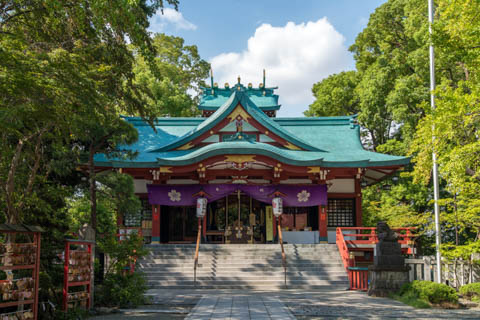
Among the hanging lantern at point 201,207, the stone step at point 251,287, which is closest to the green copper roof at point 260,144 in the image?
the hanging lantern at point 201,207

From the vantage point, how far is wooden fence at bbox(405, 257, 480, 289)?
12.9m

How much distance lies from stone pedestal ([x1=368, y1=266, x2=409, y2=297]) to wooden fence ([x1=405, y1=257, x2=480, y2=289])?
93cm

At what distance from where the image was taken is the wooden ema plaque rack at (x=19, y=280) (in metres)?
6.98

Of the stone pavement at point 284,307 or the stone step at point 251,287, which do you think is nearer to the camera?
the stone pavement at point 284,307

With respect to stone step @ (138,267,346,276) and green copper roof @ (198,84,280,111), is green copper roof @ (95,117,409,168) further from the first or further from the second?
stone step @ (138,267,346,276)

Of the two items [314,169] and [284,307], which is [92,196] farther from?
[314,169]

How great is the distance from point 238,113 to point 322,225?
625 centimetres

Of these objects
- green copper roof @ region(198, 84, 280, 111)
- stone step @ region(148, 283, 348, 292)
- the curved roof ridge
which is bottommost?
stone step @ region(148, 283, 348, 292)

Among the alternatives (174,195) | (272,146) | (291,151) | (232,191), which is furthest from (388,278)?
(174,195)

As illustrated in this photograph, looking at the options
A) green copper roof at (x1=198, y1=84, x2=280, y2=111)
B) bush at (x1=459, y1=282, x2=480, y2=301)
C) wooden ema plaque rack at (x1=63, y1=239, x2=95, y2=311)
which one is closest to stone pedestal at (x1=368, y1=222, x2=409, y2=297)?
bush at (x1=459, y1=282, x2=480, y2=301)

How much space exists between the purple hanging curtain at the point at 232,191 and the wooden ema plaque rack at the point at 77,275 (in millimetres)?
9571

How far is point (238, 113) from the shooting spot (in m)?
20.1

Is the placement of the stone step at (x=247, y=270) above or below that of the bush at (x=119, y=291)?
below

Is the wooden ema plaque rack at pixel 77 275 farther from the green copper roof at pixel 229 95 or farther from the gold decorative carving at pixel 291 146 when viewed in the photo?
the green copper roof at pixel 229 95
